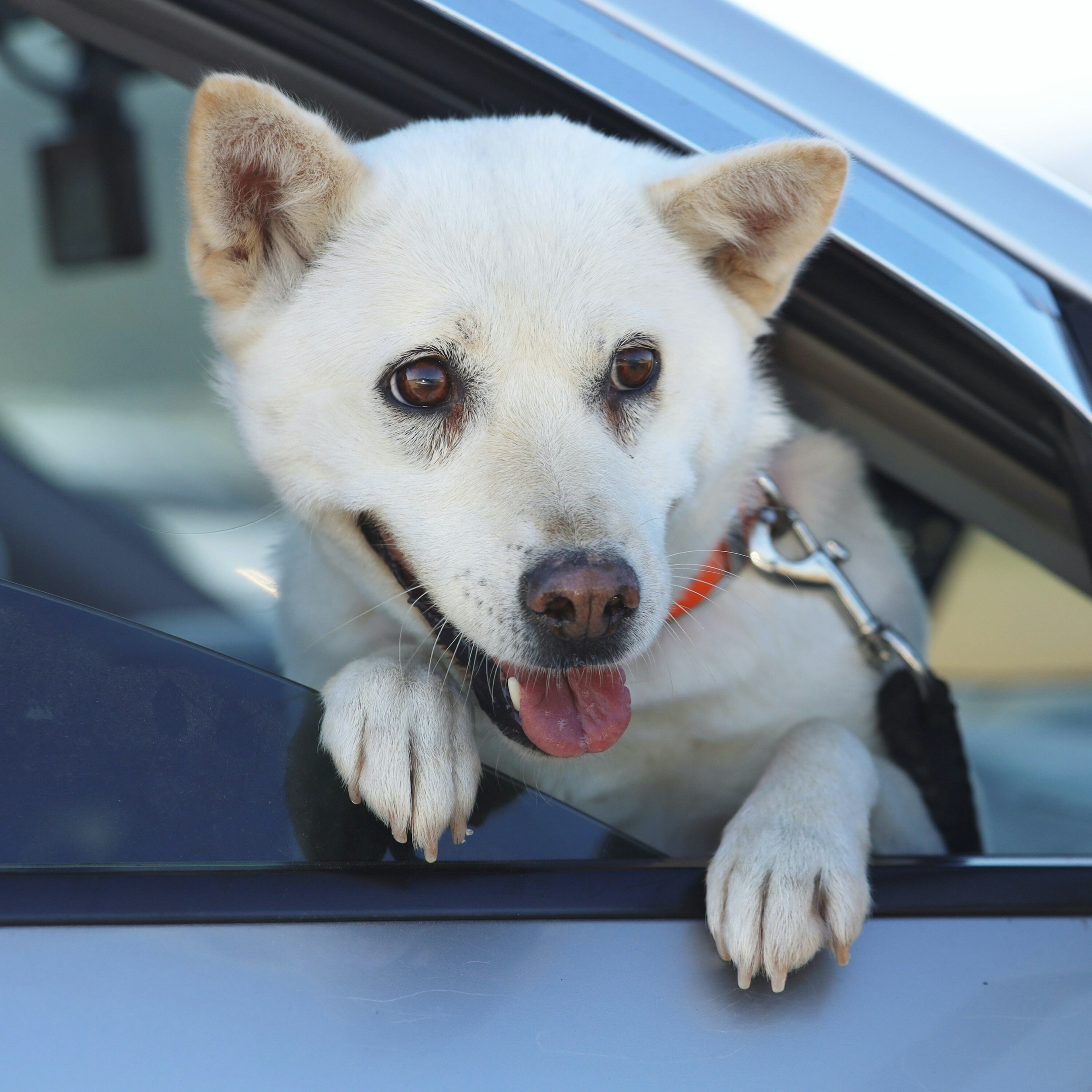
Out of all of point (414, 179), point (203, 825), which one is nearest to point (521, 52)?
point (414, 179)

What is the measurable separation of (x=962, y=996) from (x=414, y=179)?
1320mm

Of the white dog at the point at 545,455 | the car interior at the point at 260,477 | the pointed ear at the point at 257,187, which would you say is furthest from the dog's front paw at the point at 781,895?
the pointed ear at the point at 257,187

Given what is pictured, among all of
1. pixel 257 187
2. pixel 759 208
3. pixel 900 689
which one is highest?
pixel 759 208

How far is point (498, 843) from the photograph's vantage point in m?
1.17

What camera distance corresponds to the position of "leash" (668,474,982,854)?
1871 mm

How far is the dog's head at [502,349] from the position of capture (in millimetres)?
1463

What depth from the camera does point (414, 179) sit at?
1656 millimetres

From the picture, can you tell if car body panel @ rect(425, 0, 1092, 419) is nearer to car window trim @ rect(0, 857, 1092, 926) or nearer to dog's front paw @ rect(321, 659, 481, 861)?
car window trim @ rect(0, 857, 1092, 926)

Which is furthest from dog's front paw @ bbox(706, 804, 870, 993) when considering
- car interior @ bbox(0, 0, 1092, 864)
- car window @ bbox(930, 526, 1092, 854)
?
car window @ bbox(930, 526, 1092, 854)

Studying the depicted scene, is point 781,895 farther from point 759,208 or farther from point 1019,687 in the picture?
point 1019,687

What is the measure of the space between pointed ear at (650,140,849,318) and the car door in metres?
0.06

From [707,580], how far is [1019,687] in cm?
144

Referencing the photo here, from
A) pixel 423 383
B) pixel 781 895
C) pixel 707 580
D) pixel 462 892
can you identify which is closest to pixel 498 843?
pixel 462 892

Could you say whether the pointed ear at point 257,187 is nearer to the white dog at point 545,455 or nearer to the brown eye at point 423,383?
the white dog at point 545,455
